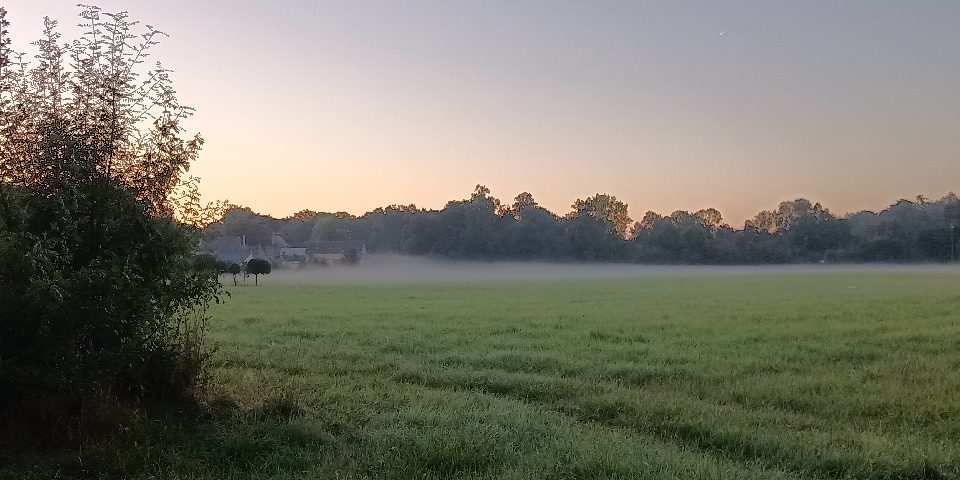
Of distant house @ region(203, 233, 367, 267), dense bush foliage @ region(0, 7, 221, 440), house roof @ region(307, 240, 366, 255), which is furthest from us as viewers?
A: house roof @ region(307, 240, 366, 255)

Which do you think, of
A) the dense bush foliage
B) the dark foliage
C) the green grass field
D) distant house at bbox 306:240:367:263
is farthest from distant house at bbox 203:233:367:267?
the dense bush foliage

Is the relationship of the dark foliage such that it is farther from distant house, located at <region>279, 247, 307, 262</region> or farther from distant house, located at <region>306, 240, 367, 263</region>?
distant house, located at <region>306, 240, 367, 263</region>

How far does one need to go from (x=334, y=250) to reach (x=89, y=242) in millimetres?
102097

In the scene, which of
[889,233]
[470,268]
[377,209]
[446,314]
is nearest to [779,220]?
[889,233]

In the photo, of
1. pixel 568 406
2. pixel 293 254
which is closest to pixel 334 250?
pixel 293 254

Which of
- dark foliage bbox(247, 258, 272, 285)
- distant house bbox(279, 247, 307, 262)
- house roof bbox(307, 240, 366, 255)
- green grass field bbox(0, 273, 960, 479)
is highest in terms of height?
house roof bbox(307, 240, 366, 255)

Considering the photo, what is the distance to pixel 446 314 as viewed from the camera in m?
26.4

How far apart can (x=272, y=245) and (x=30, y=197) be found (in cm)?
10045

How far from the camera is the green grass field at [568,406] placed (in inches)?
271

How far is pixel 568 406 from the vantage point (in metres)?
10.3

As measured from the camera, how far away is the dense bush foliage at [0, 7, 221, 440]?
22.3 ft

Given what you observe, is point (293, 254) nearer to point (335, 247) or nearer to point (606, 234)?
point (335, 247)

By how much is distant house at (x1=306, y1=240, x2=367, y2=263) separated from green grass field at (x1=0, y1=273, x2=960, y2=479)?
276 ft

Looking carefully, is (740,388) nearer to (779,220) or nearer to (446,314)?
(446,314)
